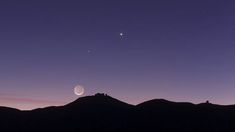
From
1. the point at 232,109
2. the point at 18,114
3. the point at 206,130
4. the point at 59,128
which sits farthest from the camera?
the point at 18,114

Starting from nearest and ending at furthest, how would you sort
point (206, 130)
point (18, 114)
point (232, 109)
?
1. point (206, 130)
2. point (232, 109)
3. point (18, 114)

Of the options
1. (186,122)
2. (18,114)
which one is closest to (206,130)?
(186,122)

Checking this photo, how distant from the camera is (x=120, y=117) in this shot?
156625 mm

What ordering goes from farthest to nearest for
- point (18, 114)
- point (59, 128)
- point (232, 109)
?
point (18, 114), point (232, 109), point (59, 128)

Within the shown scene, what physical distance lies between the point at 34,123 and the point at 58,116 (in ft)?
34.1

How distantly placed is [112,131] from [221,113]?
42097 mm

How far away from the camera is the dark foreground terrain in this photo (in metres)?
144

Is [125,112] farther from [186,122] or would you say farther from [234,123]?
[234,123]

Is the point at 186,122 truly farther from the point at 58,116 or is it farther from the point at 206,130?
the point at 58,116

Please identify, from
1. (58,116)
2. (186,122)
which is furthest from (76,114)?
(186,122)

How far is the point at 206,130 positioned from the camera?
139 metres

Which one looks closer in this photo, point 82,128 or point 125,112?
point 82,128

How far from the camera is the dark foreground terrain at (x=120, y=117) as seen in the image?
5689 inches

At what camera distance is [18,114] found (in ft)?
568
